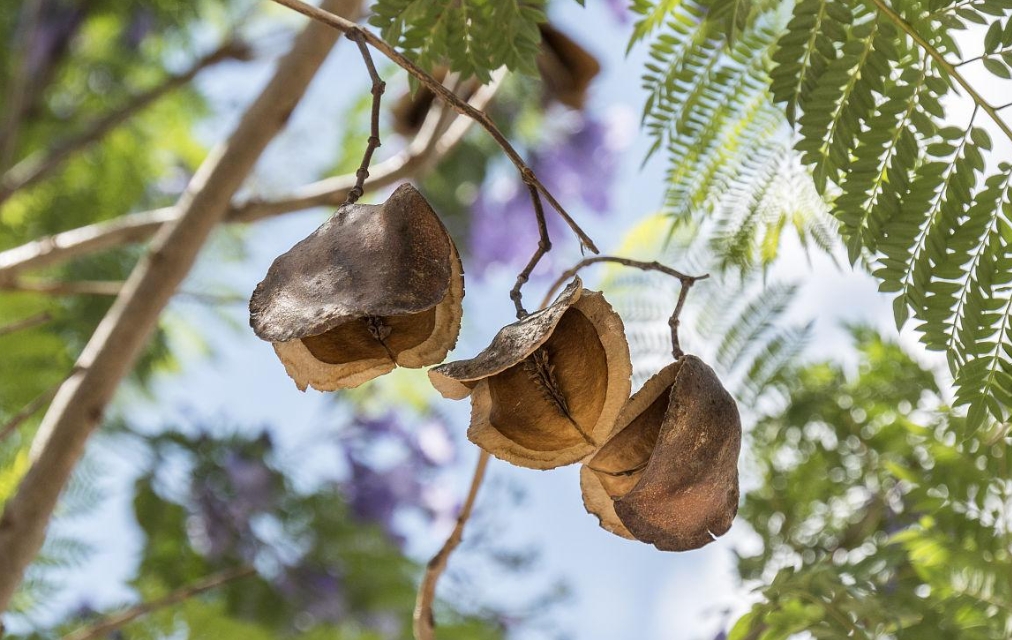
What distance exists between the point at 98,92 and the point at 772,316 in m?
2.11

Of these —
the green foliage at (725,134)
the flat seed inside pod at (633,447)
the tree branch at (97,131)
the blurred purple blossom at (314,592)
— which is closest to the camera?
the flat seed inside pod at (633,447)

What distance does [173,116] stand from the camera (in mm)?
2971

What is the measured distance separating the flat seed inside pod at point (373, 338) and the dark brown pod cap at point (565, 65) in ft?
3.70

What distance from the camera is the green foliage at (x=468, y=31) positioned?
32.7 inches

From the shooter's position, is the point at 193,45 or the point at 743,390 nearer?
the point at 743,390

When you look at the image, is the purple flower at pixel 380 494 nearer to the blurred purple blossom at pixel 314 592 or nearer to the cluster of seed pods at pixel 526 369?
the blurred purple blossom at pixel 314 592

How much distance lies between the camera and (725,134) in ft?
3.59

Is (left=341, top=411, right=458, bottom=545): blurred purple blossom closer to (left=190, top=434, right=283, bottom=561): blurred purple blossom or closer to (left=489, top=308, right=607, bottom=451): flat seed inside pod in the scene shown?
(left=190, top=434, right=283, bottom=561): blurred purple blossom

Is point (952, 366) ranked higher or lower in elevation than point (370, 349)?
higher

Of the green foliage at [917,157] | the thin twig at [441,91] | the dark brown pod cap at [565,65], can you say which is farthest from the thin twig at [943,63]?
the dark brown pod cap at [565,65]

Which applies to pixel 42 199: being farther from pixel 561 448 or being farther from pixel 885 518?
pixel 561 448

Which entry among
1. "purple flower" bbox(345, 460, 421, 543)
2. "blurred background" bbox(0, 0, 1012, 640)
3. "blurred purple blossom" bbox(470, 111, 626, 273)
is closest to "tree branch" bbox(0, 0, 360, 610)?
"blurred background" bbox(0, 0, 1012, 640)

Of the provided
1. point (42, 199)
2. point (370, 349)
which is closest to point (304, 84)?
point (370, 349)

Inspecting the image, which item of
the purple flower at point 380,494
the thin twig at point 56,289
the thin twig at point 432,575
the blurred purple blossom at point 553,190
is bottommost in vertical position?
the thin twig at point 432,575
